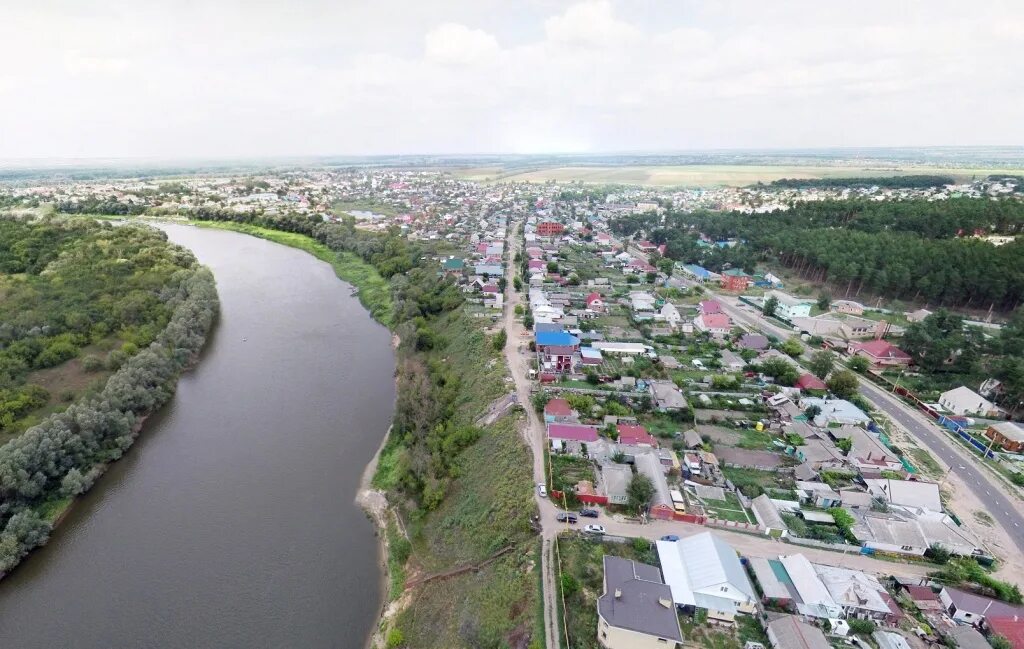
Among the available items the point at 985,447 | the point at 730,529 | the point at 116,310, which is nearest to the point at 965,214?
the point at 985,447

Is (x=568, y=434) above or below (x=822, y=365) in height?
below

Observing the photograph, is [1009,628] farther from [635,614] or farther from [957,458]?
[635,614]

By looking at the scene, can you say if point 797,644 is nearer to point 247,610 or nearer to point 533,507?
point 533,507

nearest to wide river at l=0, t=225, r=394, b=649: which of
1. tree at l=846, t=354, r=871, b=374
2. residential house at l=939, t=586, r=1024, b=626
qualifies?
residential house at l=939, t=586, r=1024, b=626

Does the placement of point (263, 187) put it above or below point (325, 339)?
above

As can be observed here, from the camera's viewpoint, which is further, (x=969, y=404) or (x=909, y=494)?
(x=969, y=404)

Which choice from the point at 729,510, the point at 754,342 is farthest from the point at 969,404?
the point at 729,510

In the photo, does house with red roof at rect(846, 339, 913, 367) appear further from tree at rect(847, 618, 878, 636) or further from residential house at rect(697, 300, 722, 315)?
tree at rect(847, 618, 878, 636)
